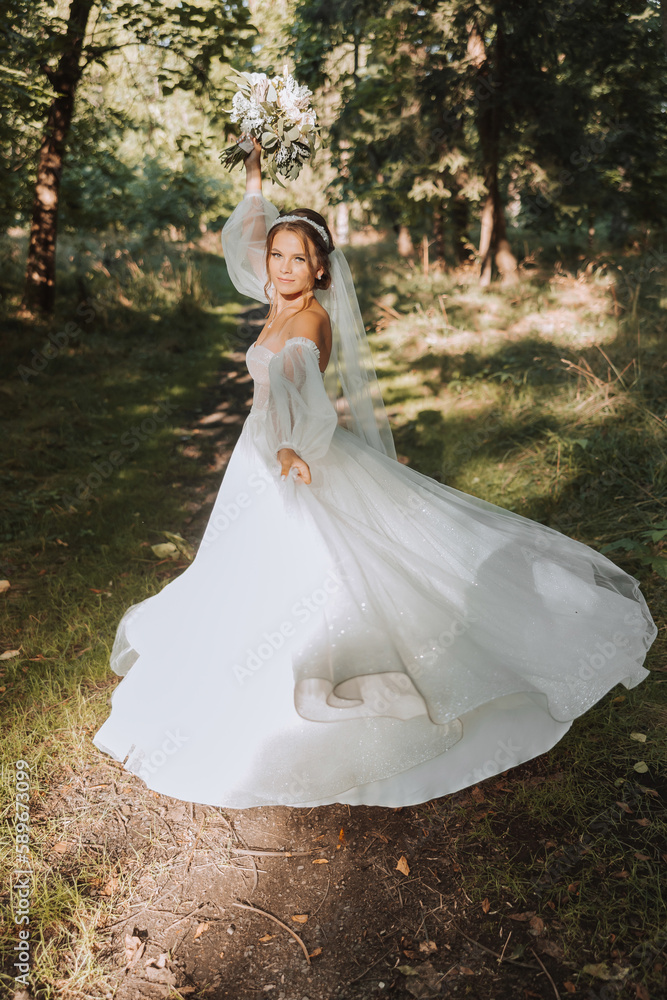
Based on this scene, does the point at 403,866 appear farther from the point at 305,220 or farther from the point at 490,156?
the point at 490,156

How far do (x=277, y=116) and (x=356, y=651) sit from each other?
2337 millimetres

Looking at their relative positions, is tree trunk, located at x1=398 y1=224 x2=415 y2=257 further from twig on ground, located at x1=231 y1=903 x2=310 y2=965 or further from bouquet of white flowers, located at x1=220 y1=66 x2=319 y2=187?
twig on ground, located at x1=231 y1=903 x2=310 y2=965

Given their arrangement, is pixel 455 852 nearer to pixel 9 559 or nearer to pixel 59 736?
pixel 59 736

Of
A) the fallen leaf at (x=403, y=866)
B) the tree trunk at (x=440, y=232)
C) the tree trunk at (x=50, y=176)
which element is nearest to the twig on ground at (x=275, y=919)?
the fallen leaf at (x=403, y=866)

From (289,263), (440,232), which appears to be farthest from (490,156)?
(289,263)

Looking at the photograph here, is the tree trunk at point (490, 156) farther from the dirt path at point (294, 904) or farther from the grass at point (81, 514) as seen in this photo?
the dirt path at point (294, 904)

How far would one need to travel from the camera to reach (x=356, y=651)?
2311mm

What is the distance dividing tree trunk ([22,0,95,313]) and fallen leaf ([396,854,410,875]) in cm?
898

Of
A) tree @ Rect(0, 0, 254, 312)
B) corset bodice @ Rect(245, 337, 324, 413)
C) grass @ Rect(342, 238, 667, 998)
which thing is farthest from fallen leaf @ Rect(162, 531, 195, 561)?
tree @ Rect(0, 0, 254, 312)

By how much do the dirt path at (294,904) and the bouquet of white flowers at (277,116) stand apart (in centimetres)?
273

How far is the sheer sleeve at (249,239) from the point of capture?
3.01 metres

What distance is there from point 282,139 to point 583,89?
7.55m

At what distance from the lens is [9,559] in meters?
4.57

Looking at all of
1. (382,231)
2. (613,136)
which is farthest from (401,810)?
(382,231)
